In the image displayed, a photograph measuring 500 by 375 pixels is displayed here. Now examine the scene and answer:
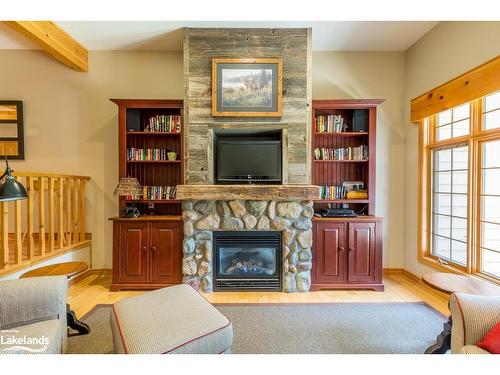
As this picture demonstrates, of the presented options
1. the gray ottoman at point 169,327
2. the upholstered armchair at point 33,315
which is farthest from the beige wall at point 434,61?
the upholstered armchair at point 33,315

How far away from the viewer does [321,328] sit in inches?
86.4

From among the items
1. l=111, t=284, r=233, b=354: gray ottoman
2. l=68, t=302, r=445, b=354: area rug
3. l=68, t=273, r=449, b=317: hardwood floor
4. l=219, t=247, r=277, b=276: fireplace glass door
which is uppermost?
l=111, t=284, r=233, b=354: gray ottoman

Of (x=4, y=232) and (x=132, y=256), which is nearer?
(x=4, y=232)

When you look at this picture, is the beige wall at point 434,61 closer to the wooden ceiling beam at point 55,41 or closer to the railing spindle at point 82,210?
the wooden ceiling beam at point 55,41

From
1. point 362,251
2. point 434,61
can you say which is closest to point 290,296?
point 362,251

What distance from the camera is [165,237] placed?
3.02 metres

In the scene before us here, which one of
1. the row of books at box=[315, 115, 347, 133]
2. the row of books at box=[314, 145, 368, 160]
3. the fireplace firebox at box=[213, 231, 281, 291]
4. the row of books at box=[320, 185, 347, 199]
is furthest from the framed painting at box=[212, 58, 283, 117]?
the fireplace firebox at box=[213, 231, 281, 291]

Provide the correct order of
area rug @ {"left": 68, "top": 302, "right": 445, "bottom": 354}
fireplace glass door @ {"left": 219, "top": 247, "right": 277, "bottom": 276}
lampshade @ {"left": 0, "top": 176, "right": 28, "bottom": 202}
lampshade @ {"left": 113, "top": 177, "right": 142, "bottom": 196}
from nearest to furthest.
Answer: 1. lampshade @ {"left": 0, "top": 176, "right": 28, "bottom": 202}
2. area rug @ {"left": 68, "top": 302, "right": 445, "bottom": 354}
3. lampshade @ {"left": 113, "top": 177, "right": 142, "bottom": 196}
4. fireplace glass door @ {"left": 219, "top": 247, "right": 277, "bottom": 276}

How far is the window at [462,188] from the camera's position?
240 centimetres

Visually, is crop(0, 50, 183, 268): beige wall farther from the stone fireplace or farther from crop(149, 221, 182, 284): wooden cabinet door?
crop(149, 221, 182, 284): wooden cabinet door

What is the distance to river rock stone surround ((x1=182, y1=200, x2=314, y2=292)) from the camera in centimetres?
295

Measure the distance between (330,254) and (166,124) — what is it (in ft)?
8.78

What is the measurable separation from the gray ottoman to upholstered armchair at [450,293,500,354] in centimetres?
130

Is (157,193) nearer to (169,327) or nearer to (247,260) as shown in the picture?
(247,260)
